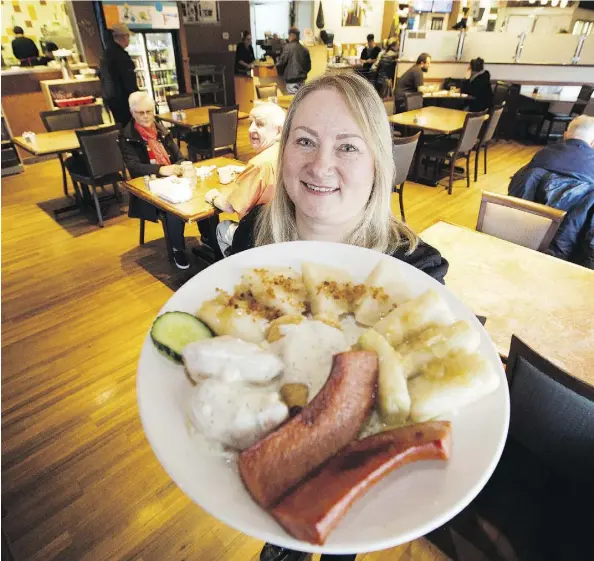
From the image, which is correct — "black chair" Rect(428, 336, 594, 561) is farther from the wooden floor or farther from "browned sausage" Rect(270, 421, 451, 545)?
"browned sausage" Rect(270, 421, 451, 545)

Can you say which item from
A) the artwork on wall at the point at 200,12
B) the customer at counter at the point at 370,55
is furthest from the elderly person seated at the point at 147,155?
the customer at counter at the point at 370,55

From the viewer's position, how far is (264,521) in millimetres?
620

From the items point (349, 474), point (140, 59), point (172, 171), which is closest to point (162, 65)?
point (140, 59)

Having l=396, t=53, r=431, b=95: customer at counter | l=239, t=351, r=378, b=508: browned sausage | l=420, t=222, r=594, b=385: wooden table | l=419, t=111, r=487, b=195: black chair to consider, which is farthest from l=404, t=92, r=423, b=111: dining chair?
l=239, t=351, r=378, b=508: browned sausage

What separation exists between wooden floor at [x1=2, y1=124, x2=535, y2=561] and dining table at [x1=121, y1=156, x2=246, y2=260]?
916 millimetres

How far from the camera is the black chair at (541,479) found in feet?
4.62

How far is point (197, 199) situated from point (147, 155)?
1564mm

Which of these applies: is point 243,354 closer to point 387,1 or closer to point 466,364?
point 466,364

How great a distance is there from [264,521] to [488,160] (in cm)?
849

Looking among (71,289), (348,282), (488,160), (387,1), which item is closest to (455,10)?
(387,1)

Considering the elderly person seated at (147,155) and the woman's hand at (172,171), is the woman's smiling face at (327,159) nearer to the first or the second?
the woman's hand at (172,171)

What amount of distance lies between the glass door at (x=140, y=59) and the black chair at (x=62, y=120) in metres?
2.63

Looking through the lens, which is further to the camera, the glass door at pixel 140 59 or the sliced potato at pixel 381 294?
A: the glass door at pixel 140 59

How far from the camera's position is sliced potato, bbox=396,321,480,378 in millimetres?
867
